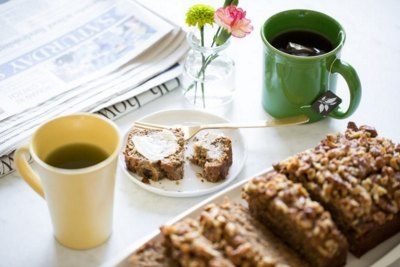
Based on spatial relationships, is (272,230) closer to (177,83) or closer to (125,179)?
(125,179)

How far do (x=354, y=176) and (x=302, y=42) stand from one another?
1.38ft

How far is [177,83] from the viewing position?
4.42 ft

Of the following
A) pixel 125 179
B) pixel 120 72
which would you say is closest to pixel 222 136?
pixel 125 179

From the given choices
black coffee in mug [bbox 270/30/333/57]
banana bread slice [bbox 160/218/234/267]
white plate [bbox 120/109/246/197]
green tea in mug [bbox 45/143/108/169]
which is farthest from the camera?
black coffee in mug [bbox 270/30/333/57]

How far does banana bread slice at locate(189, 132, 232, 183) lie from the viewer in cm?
111

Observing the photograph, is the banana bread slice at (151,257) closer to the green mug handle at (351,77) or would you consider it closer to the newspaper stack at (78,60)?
the newspaper stack at (78,60)

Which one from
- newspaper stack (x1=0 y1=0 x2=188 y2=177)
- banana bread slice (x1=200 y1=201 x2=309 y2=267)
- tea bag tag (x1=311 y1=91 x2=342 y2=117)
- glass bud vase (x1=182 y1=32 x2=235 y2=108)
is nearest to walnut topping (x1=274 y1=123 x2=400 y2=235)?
banana bread slice (x1=200 y1=201 x2=309 y2=267)

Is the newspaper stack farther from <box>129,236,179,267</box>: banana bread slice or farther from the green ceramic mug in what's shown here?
<box>129,236,179,267</box>: banana bread slice

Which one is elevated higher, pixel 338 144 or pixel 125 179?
pixel 338 144

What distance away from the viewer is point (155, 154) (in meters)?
1.13

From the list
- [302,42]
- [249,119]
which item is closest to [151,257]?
[249,119]

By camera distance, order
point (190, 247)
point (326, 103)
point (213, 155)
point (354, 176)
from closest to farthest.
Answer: point (190, 247), point (354, 176), point (213, 155), point (326, 103)

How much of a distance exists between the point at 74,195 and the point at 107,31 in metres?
0.65

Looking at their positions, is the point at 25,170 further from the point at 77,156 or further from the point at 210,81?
the point at 210,81
